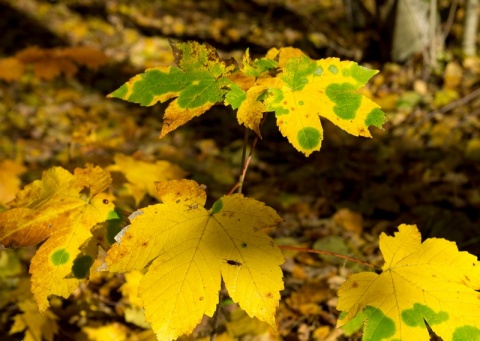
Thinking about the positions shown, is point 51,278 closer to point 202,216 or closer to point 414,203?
point 202,216

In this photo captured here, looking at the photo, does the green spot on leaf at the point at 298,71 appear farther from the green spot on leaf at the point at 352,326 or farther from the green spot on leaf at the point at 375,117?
the green spot on leaf at the point at 352,326

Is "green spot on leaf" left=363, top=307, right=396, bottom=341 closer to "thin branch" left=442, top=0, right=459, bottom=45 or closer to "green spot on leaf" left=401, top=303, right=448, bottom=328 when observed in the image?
"green spot on leaf" left=401, top=303, right=448, bottom=328

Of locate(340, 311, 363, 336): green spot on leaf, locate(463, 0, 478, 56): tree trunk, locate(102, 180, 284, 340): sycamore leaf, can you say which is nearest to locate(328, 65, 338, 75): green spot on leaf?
locate(102, 180, 284, 340): sycamore leaf

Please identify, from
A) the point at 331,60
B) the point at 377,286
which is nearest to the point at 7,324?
the point at 377,286

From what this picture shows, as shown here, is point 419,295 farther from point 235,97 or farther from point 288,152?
point 288,152

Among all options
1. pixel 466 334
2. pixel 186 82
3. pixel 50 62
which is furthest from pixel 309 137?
pixel 50 62

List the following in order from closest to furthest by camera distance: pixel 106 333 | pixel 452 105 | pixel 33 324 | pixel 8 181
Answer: pixel 33 324 < pixel 106 333 < pixel 8 181 < pixel 452 105
